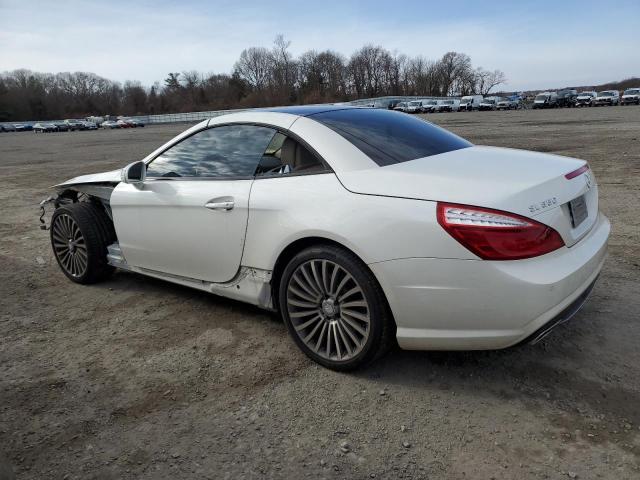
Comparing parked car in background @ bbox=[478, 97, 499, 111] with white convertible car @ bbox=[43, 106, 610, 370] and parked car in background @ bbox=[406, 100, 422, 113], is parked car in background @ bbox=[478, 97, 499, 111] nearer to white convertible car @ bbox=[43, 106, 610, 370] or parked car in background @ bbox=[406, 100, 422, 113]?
parked car in background @ bbox=[406, 100, 422, 113]

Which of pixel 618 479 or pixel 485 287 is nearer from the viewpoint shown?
pixel 618 479

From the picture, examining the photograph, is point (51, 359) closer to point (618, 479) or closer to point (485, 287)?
point (485, 287)

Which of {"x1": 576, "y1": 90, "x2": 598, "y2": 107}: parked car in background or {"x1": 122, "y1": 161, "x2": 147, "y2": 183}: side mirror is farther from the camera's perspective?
{"x1": 576, "y1": 90, "x2": 598, "y2": 107}: parked car in background

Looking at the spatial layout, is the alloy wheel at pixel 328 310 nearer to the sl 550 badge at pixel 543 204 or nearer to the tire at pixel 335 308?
the tire at pixel 335 308

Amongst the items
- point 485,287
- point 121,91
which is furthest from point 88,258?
point 121,91

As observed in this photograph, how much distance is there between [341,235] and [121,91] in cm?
14622

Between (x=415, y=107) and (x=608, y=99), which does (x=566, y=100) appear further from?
(x=415, y=107)

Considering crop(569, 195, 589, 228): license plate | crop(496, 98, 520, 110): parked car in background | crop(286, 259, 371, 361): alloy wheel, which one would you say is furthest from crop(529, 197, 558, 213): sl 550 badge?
crop(496, 98, 520, 110): parked car in background

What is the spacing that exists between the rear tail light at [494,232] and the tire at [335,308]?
1.79ft

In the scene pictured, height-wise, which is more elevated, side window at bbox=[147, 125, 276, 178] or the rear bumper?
side window at bbox=[147, 125, 276, 178]

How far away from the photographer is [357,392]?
2.78m

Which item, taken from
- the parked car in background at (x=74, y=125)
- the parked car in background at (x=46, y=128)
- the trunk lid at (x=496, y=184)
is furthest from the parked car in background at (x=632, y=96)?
the parked car in background at (x=46, y=128)

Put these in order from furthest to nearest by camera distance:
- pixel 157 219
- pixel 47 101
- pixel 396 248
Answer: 1. pixel 47 101
2. pixel 157 219
3. pixel 396 248

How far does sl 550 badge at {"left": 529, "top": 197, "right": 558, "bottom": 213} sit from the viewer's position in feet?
8.04
